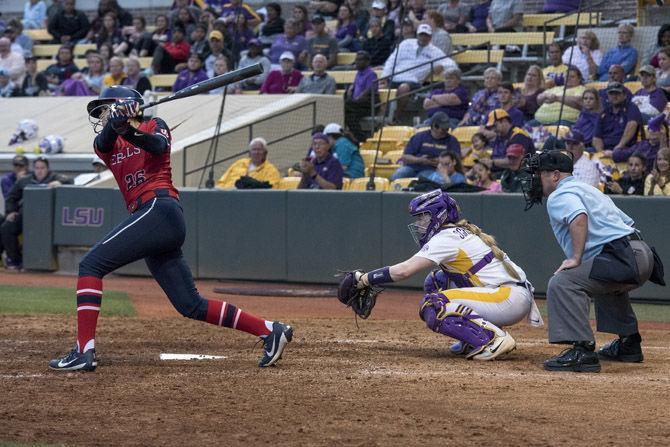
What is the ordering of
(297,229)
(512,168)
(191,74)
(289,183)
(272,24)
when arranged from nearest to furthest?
1. (512,168)
2. (297,229)
3. (289,183)
4. (191,74)
5. (272,24)

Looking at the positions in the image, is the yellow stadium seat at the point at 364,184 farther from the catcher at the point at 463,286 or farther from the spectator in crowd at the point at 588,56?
the catcher at the point at 463,286

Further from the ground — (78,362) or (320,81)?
(320,81)

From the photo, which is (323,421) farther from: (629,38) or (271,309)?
(629,38)

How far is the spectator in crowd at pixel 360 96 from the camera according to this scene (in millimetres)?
16516

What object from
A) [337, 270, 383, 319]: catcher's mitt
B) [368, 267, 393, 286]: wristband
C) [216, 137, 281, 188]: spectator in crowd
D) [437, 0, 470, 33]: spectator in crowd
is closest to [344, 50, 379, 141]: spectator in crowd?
[437, 0, 470, 33]: spectator in crowd

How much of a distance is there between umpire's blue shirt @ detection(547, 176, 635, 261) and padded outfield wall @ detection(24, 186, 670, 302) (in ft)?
14.1

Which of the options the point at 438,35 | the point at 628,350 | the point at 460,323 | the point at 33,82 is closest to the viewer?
the point at 460,323

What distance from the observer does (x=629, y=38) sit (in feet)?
47.9

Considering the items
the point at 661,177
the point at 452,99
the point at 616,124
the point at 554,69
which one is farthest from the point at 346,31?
the point at 661,177

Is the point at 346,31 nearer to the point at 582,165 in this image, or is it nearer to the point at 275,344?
the point at 582,165

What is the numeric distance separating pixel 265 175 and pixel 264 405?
28.8 ft

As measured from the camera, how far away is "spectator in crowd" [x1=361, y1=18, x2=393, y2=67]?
17.4 m

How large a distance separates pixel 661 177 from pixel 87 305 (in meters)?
7.01

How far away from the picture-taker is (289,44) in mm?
18531
